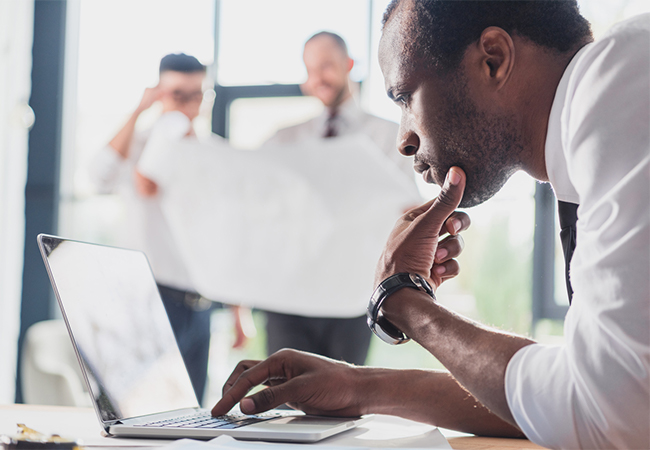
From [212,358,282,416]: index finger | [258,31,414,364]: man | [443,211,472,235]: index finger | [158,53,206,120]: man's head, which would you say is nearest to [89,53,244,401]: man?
[158,53,206,120]: man's head

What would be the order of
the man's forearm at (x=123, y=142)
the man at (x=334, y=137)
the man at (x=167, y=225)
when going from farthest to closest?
the man's forearm at (x=123, y=142) < the man at (x=167, y=225) < the man at (x=334, y=137)

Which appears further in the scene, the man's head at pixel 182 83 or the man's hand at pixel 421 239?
the man's head at pixel 182 83

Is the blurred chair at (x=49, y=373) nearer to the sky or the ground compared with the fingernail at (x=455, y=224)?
nearer to the ground

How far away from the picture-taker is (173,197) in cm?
236

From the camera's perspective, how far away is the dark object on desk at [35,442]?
545 mm

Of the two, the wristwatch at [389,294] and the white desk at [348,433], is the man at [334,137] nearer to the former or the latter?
the white desk at [348,433]

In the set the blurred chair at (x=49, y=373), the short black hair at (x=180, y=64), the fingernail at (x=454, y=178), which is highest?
A: the short black hair at (x=180, y=64)

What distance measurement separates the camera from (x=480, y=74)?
2.40ft

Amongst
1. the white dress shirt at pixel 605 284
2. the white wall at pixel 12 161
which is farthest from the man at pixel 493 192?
the white wall at pixel 12 161

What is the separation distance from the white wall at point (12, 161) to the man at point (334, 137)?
1.44m

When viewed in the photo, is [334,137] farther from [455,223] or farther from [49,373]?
[455,223]

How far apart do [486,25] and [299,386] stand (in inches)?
19.2

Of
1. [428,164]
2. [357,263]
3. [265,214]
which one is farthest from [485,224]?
[428,164]

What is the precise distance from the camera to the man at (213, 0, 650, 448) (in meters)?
0.48
